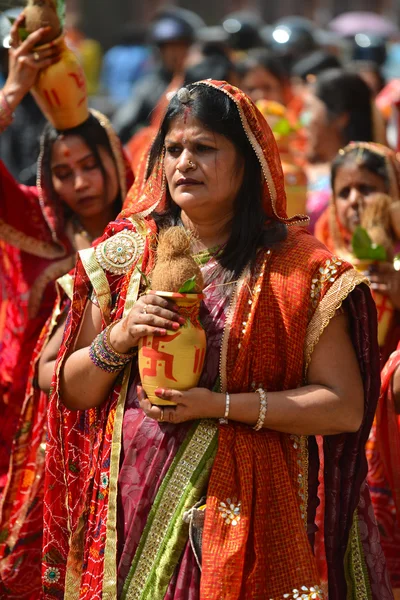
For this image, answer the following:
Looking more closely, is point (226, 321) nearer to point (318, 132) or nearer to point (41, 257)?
point (41, 257)

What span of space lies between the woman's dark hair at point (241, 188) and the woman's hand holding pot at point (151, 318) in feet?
1.02

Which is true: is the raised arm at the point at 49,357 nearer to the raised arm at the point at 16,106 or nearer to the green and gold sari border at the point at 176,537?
the raised arm at the point at 16,106

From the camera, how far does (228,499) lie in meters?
3.20

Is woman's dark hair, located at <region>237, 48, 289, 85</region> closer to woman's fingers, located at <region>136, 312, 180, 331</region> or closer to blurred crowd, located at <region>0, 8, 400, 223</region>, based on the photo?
blurred crowd, located at <region>0, 8, 400, 223</region>

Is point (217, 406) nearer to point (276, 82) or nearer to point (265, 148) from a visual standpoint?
point (265, 148)

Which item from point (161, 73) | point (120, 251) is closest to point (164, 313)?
point (120, 251)

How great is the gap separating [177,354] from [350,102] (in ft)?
13.8

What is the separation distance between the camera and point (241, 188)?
3.43 meters

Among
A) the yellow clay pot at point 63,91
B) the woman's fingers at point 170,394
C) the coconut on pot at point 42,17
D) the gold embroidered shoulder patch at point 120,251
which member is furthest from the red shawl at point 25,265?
the woman's fingers at point 170,394

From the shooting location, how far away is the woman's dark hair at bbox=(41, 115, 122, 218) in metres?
4.80

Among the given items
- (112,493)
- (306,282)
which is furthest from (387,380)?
(112,493)

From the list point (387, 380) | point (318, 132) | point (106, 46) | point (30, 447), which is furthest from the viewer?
point (106, 46)

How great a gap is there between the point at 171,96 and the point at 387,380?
4.06 ft

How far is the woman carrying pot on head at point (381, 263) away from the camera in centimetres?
420
